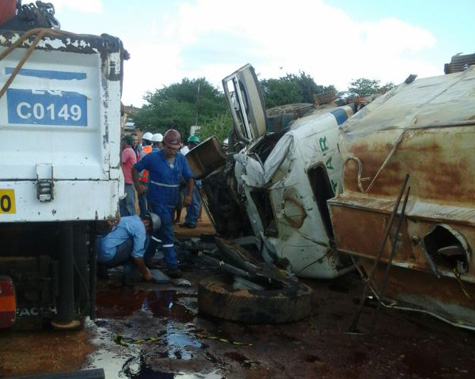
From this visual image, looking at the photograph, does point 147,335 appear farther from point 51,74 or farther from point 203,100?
point 203,100

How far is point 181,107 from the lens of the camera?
33.9 metres

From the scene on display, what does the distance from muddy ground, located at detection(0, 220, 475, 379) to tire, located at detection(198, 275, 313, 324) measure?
0.24 feet

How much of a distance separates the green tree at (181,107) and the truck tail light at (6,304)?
2744cm

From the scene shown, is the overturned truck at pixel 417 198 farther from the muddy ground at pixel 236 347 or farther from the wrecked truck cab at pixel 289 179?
the wrecked truck cab at pixel 289 179

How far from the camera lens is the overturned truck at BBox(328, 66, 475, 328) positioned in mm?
3855

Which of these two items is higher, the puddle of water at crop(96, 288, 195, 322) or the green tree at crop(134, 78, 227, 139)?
the green tree at crop(134, 78, 227, 139)

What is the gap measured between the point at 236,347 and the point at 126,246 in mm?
2042

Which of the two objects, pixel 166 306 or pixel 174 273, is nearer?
pixel 166 306

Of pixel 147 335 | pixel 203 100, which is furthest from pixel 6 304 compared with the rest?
pixel 203 100

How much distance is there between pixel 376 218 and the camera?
4.40 metres

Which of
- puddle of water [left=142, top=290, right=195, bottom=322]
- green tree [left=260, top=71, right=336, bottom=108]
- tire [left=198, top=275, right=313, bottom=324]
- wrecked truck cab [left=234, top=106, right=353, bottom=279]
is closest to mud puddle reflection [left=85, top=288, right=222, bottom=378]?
puddle of water [left=142, top=290, right=195, bottom=322]

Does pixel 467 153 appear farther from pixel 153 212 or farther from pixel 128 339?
pixel 153 212

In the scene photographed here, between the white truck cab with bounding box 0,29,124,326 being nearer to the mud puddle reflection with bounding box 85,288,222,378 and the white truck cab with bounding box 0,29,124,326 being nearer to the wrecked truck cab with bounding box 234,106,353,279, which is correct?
the mud puddle reflection with bounding box 85,288,222,378

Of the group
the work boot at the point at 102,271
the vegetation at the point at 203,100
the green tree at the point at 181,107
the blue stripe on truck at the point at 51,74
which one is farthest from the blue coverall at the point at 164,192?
the green tree at the point at 181,107
